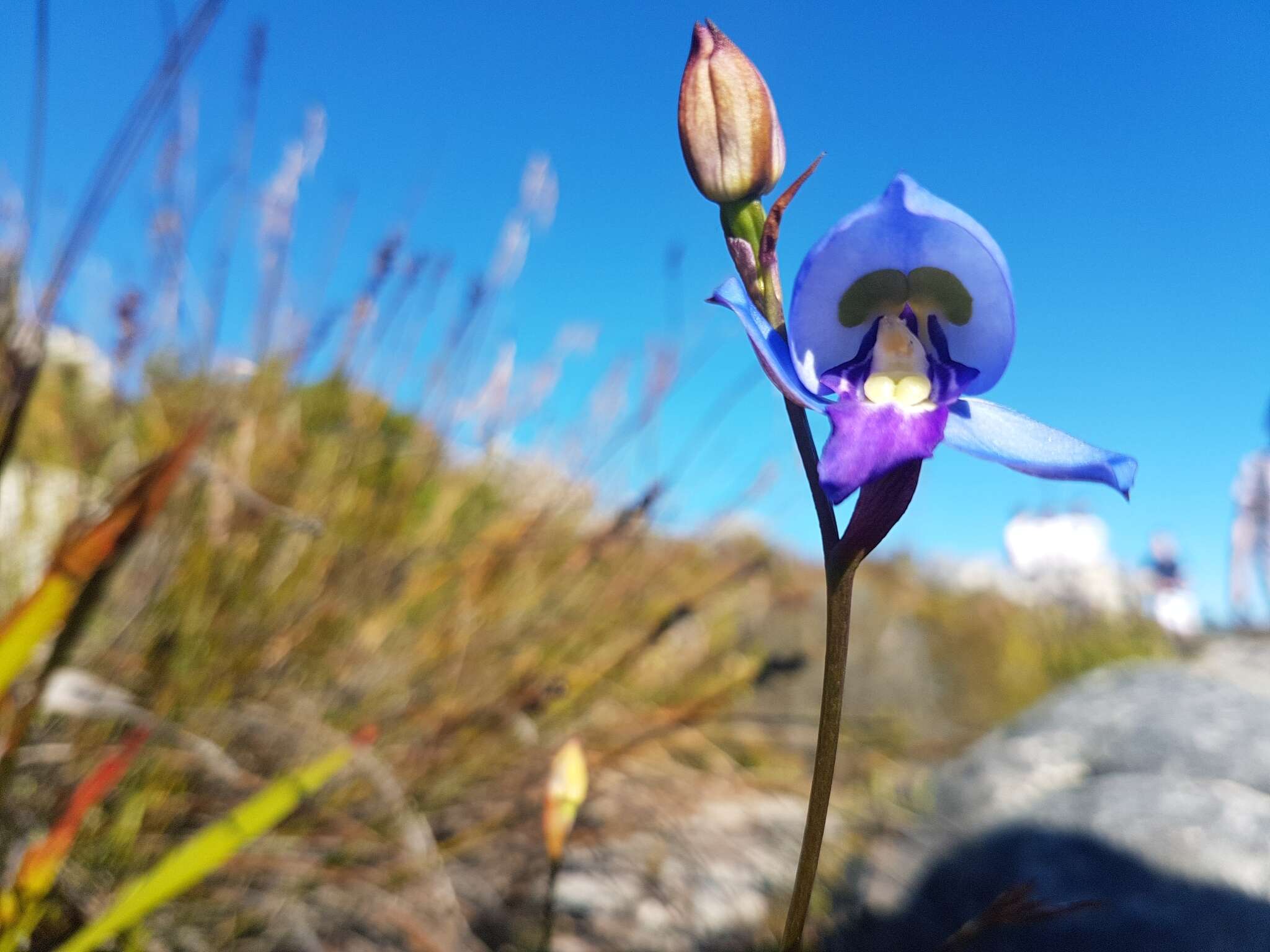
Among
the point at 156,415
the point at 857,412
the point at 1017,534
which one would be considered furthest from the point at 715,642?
the point at 1017,534

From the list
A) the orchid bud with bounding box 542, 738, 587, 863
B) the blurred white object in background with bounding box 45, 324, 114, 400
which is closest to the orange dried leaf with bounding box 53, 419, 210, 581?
the orchid bud with bounding box 542, 738, 587, 863

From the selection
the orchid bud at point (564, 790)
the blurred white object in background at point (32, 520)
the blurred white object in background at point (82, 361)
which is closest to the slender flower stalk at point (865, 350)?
the orchid bud at point (564, 790)

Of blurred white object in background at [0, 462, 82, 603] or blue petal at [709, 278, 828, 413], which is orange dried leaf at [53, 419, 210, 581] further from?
blurred white object in background at [0, 462, 82, 603]

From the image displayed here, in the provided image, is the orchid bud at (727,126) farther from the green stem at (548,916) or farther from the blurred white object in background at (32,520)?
the blurred white object in background at (32,520)

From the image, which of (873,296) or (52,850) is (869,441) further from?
(52,850)

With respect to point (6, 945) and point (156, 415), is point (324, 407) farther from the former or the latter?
point (6, 945)

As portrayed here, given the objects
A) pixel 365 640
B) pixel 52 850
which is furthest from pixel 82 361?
pixel 52 850
